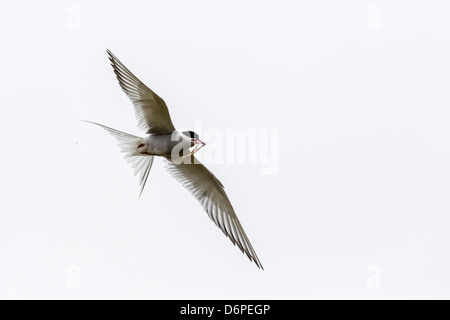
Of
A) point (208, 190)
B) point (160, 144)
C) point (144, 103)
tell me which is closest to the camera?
point (144, 103)

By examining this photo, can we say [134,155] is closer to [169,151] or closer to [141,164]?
[141,164]

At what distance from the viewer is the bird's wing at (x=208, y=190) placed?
6074 millimetres

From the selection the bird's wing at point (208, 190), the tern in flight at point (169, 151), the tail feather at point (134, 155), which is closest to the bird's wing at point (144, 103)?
the tern in flight at point (169, 151)

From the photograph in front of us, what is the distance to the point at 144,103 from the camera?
5703 millimetres

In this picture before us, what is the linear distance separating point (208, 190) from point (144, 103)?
107cm

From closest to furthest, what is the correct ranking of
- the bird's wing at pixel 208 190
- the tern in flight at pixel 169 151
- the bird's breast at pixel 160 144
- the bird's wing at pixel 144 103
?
the bird's wing at pixel 144 103 → the tern in flight at pixel 169 151 → the bird's breast at pixel 160 144 → the bird's wing at pixel 208 190

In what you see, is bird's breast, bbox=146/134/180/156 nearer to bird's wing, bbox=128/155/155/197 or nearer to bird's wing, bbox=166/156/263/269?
bird's wing, bbox=128/155/155/197

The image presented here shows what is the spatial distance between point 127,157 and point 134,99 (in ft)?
1.67

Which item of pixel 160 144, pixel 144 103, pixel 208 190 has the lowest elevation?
pixel 208 190

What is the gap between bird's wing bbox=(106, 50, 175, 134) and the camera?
5.50 m

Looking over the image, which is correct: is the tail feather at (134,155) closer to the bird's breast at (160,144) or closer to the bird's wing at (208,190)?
the bird's breast at (160,144)

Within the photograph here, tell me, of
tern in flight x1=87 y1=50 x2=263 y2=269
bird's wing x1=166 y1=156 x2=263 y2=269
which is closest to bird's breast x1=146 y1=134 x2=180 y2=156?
tern in flight x1=87 y1=50 x2=263 y2=269

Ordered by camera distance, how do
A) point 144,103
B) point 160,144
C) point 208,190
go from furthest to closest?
point 208,190 → point 160,144 → point 144,103

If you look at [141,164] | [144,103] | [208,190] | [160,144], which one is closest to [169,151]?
[160,144]
